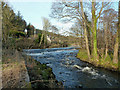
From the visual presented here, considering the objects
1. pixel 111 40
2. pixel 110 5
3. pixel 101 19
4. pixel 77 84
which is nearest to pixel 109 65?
pixel 111 40

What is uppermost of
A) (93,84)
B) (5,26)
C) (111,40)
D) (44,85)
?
(5,26)

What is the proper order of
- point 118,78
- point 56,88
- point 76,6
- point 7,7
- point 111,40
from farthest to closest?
point 7,7, point 76,6, point 111,40, point 118,78, point 56,88

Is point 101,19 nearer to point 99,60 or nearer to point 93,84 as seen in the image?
point 99,60

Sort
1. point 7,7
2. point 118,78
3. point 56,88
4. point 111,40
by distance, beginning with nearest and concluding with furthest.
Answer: point 56,88, point 118,78, point 111,40, point 7,7

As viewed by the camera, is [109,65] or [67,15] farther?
[67,15]

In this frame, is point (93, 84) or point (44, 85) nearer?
point (44, 85)

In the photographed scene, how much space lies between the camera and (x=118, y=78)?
17.5 ft

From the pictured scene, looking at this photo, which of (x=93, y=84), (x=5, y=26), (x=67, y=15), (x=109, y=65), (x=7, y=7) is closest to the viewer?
(x=93, y=84)

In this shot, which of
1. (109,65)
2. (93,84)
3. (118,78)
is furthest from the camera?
(109,65)

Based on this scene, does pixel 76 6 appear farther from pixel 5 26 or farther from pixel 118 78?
pixel 5 26

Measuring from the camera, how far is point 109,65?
6.93 m

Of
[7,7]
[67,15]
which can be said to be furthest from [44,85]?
[7,7]

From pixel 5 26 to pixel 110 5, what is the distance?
14016mm

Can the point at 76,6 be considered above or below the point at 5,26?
above
